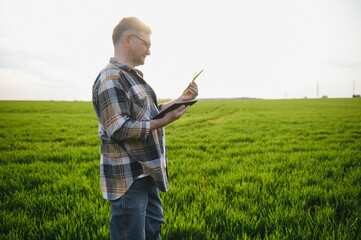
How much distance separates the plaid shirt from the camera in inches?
69.6

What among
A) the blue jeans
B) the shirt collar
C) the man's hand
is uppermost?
the shirt collar

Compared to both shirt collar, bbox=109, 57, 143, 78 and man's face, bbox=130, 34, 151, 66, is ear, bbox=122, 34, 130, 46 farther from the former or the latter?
shirt collar, bbox=109, 57, 143, 78

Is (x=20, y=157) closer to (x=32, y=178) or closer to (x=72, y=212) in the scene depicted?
(x=32, y=178)

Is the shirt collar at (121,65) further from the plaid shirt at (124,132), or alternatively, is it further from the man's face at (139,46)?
the man's face at (139,46)

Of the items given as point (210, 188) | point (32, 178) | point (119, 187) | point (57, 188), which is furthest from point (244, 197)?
point (32, 178)

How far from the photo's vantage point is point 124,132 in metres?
1.74

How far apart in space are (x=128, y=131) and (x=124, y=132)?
3 centimetres

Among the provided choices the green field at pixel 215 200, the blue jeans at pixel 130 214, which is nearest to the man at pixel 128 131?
the blue jeans at pixel 130 214

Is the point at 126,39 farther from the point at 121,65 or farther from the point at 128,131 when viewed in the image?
the point at 128,131

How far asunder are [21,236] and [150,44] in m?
2.53

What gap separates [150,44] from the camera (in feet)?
6.68

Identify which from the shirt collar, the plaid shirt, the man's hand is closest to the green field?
the plaid shirt

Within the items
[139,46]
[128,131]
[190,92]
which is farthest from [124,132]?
[190,92]

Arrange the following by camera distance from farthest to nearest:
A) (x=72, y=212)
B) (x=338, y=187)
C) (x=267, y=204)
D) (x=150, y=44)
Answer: (x=338, y=187), (x=267, y=204), (x=72, y=212), (x=150, y=44)
